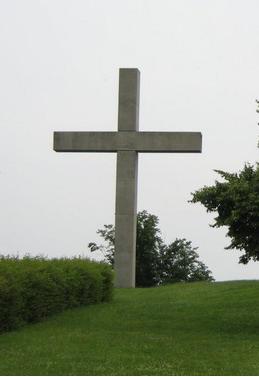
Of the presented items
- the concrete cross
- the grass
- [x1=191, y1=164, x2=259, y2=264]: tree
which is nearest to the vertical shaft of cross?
the concrete cross

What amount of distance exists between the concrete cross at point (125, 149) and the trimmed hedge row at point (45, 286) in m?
2.96

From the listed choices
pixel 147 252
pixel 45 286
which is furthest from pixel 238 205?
pixel 147 252

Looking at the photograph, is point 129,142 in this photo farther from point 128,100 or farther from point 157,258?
point 157,258

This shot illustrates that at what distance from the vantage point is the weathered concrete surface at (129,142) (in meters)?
27.5

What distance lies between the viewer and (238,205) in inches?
659

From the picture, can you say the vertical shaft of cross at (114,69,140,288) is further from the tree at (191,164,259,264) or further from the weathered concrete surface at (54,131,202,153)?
the tree at (191,164,259,264)

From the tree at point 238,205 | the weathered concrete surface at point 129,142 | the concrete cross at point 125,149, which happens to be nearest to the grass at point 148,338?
the tree at point 238,205

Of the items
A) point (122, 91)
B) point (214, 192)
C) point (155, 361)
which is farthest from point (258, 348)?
point (122, 91)

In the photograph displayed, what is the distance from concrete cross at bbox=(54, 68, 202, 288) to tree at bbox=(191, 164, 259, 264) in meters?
10.2

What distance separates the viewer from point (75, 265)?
22422 mm

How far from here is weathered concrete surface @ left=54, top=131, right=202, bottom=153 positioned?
2745cm

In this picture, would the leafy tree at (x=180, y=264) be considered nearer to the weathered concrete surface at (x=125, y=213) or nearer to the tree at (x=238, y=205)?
the weathered concrete surface at (x=125, y=213)

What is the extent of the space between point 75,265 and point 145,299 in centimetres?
270

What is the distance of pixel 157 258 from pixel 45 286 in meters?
21.1
